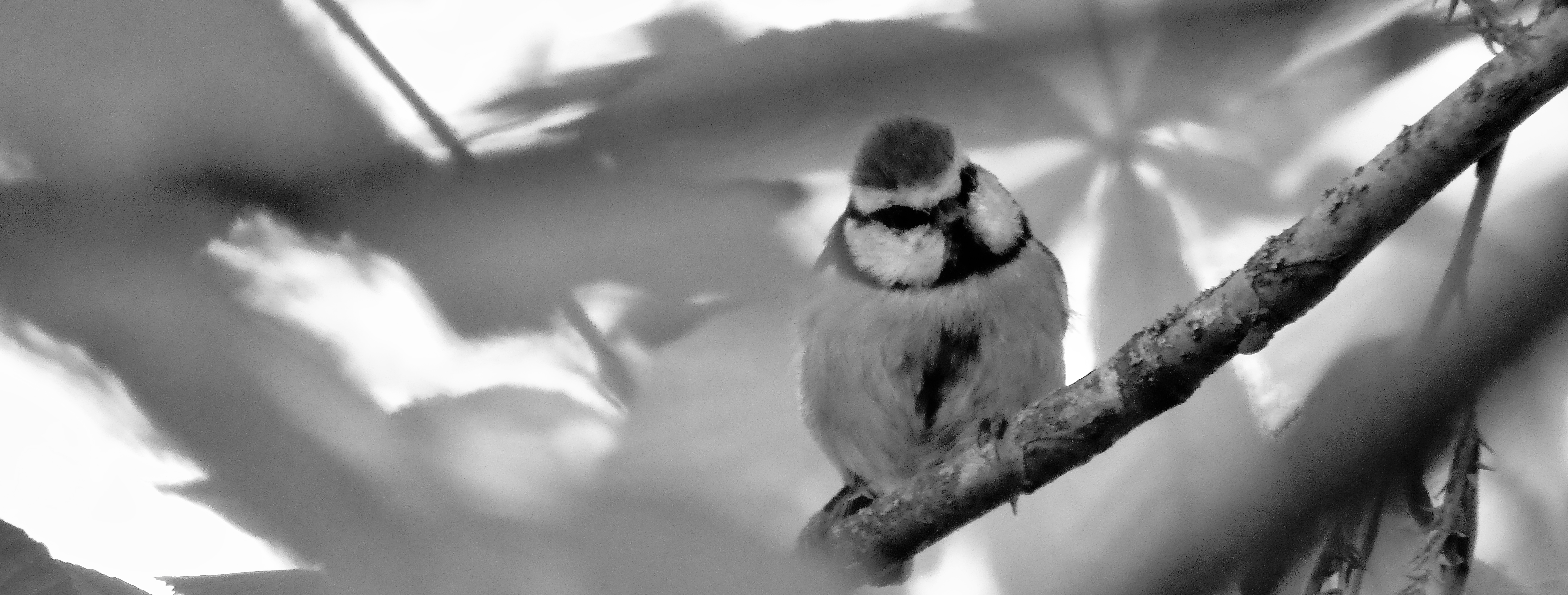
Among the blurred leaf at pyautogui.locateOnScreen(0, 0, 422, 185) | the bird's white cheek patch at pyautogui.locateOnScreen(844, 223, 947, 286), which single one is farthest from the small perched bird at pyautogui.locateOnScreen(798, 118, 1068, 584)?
the blurred leaf at pyautogui.locateOnScreen(0, 0, 422, 185)

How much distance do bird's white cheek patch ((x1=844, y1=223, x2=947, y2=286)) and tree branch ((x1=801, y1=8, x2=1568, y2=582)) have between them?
1.32 ft

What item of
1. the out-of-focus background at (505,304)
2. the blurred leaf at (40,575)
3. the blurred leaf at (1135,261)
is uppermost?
the blurred leaf at (1135,261)

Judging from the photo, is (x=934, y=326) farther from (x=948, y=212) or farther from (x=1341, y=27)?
(x=1341, y=27)

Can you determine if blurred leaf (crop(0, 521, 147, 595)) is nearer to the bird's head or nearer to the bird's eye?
the bird's head

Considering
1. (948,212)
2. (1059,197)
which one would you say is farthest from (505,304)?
(948,212)

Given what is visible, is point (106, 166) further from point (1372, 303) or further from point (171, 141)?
point (1372, 303)

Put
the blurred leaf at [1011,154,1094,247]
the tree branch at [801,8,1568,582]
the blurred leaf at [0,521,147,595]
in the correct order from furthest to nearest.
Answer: the blurred leaf at [1011,154,1094,247]
the tree branch at [801,8,1568,582]
the blurred leaf at [0,521,147,595]

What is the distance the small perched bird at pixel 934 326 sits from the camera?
1.04 metres

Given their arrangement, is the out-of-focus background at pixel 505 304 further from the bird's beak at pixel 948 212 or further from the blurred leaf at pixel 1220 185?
the bird's beak at pixel 948 212

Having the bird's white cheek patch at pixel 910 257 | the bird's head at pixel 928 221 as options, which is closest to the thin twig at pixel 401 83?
the bird's head at pixel 928 221

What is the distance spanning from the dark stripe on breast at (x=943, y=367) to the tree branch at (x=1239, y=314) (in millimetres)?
384

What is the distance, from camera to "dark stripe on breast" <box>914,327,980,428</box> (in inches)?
43.2

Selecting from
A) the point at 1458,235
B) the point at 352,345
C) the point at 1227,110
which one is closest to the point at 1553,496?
the point at 1458,235

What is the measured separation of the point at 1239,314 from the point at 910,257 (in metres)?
0.56
